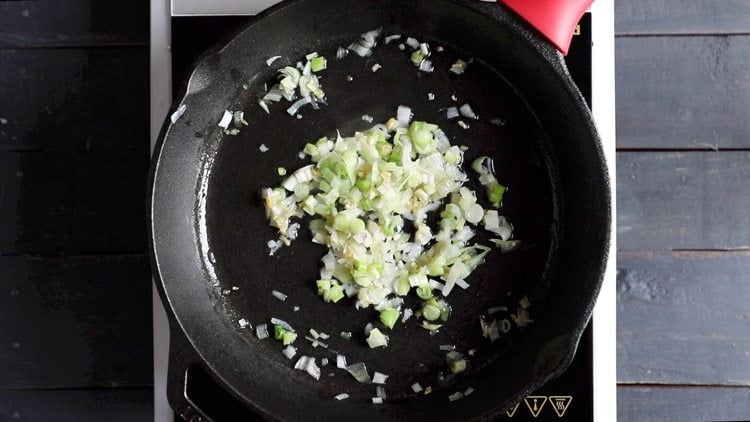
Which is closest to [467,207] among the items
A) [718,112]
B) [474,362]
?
[474,362]

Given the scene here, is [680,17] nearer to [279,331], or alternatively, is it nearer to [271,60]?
[271,60]

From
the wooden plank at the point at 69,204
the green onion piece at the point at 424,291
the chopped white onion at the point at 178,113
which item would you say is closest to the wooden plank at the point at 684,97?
the green onion piece at the point at 424,291

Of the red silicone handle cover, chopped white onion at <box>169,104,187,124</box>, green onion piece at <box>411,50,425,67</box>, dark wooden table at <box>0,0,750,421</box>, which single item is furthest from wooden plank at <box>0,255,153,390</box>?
the red silicone handle cover

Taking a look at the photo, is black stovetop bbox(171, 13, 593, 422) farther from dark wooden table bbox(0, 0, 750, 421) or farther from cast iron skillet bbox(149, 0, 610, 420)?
dark wooden table bbox(0, 0, 750, 421)

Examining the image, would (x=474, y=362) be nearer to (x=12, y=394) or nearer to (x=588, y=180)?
(x=588, y=180)

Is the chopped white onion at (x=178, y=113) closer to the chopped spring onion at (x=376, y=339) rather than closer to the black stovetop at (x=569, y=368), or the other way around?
the black stovetop at (x=569, y=368)

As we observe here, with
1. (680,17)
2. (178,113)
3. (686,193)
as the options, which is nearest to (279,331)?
(178,113)

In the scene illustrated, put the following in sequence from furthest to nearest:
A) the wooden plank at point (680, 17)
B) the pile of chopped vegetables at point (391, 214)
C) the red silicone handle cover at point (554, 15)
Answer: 1. the wooden plank at point (680, 17)
2. the pile of chopped vegetables at point (391, 214)
3. the red silicone handle cover at point (554, 15)
